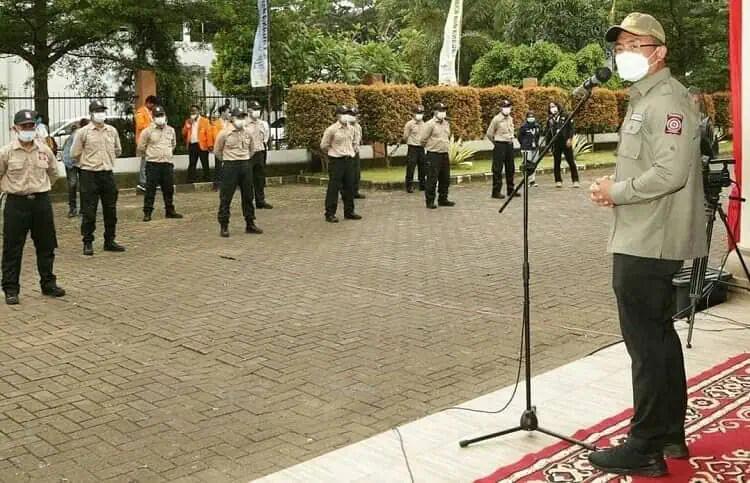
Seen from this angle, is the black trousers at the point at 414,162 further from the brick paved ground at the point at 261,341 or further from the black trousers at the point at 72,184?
A: the black trousers at the point at 72,184

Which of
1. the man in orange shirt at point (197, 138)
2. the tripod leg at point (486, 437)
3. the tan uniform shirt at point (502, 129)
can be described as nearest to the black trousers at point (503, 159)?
the tan uniform shirt at point (502, 129)

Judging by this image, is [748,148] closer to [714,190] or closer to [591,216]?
[714,190]

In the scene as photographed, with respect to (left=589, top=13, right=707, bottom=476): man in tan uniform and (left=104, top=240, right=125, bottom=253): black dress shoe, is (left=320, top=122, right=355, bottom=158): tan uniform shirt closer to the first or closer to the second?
(left=104, top=240, right=125, bottom=253): black dress shoe

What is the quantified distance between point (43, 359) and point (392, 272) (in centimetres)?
438

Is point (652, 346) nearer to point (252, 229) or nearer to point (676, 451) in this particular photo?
point (676, 451)

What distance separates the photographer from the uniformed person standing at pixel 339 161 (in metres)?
14.3

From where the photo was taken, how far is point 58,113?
20016 mm

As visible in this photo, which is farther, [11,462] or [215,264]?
[215,264]

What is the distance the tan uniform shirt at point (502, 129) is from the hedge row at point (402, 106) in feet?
5.59

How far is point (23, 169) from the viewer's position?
8.68m

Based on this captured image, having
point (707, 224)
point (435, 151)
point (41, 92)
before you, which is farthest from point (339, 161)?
point (41, 92)

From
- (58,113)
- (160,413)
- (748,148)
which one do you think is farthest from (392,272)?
(58,113)

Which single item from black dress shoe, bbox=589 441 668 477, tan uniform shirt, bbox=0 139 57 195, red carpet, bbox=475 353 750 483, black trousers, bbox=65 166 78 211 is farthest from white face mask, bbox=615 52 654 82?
black trousers, bbox=65 166 78 211

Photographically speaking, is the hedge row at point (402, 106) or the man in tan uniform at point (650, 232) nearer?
the man in tan uniform at point (650, 232)
